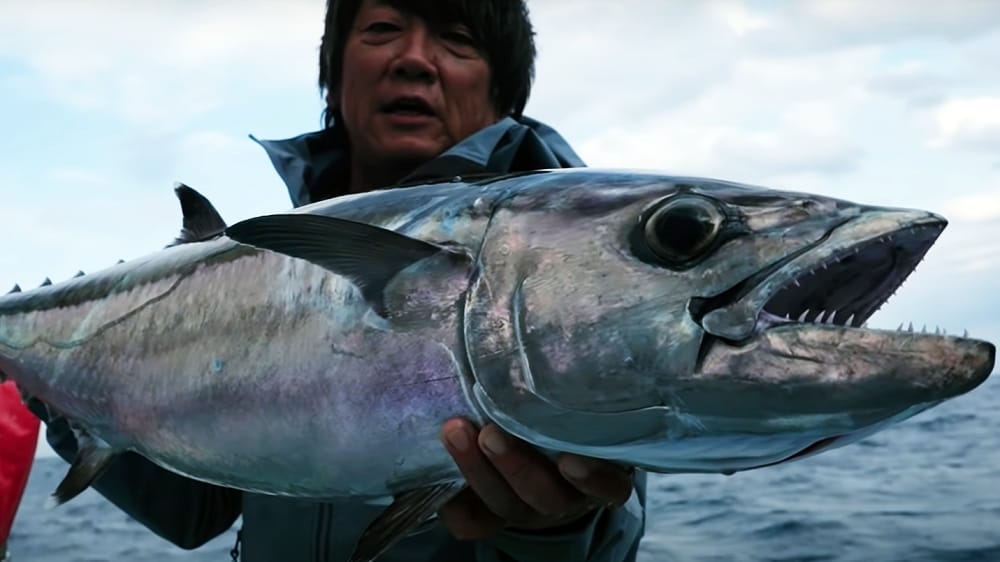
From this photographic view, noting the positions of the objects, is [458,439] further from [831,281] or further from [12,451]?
[12,451]

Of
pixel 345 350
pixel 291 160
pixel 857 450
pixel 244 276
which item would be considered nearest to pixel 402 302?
pixel 345 350

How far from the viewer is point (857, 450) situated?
1598 cm

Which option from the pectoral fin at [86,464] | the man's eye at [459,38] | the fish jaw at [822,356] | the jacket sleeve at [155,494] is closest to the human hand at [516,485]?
the fish jaw at [822,356]

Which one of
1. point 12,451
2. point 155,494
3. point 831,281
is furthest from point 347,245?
point 12,451

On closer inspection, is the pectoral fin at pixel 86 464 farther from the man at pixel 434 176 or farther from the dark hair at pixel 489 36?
the dark hair at pixel 489 36

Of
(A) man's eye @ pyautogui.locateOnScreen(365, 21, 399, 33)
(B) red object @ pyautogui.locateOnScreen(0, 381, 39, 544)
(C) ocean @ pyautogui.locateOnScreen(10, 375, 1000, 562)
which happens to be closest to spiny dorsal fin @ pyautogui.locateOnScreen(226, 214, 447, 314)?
(A) man's eye @ pyautogui.locateOnScreen(365, 21, 399, 33)

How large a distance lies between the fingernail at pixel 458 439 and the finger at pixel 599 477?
17cm

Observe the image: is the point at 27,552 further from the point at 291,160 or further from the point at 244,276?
the point at 244,276

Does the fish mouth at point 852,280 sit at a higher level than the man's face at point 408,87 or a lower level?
lower

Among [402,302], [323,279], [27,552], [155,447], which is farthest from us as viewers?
[27,552]

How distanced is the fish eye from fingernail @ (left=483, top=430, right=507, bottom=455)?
408 millimetres

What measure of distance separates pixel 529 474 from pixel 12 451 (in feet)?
12.5

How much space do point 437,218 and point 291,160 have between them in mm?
1483

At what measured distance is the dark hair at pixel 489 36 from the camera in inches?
115
